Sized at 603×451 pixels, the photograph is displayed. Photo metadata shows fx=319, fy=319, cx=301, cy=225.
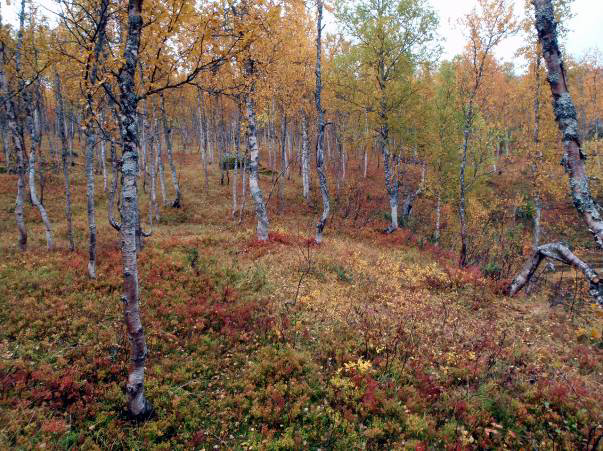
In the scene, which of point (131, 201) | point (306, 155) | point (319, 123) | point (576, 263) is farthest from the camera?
point (306, 155)

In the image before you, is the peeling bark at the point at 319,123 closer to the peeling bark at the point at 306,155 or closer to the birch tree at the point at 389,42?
the birch tree at the point at 389,42

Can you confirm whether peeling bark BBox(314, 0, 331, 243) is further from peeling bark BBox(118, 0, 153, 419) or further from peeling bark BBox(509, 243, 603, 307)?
peeling bark BBox(118, 0, 153, 419)

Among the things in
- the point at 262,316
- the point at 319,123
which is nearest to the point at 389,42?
the point at 319,123

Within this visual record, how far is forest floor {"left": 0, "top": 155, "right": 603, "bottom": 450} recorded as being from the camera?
6015 mm

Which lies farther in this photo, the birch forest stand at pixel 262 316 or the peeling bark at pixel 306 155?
the peeling bark at pixel 306 155

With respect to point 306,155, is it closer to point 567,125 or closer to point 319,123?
point 319,123

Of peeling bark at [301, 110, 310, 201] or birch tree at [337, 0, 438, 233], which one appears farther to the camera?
peeling bark at [301, 110, 310, 201]

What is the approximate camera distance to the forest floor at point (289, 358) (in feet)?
→ 19.7

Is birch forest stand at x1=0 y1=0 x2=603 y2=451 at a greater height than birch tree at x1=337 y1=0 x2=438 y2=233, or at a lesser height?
lesser

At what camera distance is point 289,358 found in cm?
764

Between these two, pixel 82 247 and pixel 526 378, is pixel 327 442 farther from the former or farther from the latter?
pixel 82 247

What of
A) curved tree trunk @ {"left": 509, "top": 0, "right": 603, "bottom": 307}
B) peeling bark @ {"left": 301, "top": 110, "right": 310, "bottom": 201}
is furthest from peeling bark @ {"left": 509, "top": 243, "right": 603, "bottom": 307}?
peeling bark @ {"left": 301, "top": 110, "right": 310, "bottom": 201}

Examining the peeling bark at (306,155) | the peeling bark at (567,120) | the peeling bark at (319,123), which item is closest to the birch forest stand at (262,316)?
the peeling bark at (567,120)

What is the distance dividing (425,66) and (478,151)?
29.7ft
